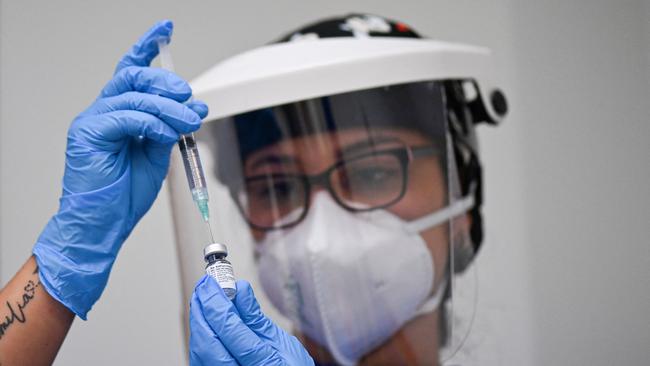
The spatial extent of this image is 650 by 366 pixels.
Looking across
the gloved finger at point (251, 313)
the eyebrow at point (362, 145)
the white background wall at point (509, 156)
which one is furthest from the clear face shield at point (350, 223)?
the gloved finger at point (251, 313)

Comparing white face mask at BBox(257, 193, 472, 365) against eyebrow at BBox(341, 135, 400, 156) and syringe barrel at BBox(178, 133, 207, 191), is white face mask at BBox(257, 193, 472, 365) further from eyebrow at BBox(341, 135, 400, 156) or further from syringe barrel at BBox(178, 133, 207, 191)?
syringe barrel at BBox(178, 133, 207, 191)

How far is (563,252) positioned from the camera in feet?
4.93

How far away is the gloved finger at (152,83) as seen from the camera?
101 centimetres

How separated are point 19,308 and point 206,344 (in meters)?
0.39

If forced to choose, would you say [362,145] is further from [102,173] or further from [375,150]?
[102,173]

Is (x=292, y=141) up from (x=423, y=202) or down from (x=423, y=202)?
up

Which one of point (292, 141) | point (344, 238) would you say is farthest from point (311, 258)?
point (292, 141)

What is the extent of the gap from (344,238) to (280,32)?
94 cm

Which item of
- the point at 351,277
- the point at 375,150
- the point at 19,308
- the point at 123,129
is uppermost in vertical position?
the point at 123,129

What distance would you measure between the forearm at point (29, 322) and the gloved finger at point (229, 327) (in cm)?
34

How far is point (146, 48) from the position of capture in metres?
1.11

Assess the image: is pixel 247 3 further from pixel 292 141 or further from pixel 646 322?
pixel 646 322

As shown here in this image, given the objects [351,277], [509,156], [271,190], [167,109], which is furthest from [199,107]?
[509,156]

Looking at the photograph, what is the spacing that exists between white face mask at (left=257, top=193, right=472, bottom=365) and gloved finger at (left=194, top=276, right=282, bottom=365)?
353mm
